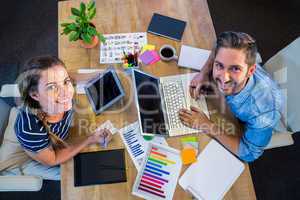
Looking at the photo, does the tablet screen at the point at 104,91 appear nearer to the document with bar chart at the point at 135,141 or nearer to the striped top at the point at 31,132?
the document with bar chart at the point at 135,141

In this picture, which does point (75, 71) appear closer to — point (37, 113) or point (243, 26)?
point (37, 113)

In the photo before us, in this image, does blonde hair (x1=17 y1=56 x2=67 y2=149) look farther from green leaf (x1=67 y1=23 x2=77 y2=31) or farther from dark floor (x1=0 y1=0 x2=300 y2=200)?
dark floor (x1=0 y1=0 x2=300 y2=200)

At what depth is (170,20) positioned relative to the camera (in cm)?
168

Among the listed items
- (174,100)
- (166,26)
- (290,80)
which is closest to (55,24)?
(166,26)

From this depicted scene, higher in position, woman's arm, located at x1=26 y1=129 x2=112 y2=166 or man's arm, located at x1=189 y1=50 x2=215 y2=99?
man's arm, located at x1=189 y1=50 x2=215 y2=99

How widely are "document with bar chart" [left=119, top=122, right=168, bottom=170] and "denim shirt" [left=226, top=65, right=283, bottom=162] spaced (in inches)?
15.3

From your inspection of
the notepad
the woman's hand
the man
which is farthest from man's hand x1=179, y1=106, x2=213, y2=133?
the woman's hand

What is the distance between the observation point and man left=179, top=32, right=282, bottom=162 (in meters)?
1.28

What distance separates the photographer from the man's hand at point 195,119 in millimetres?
1444

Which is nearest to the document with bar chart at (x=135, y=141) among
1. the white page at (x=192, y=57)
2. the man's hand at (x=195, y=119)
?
the man's hand at (x=195, y=119)

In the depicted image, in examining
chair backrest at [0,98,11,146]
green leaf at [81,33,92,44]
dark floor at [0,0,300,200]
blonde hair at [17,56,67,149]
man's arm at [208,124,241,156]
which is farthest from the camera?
dark floor at [0,0,300,200]

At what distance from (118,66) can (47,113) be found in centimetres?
46

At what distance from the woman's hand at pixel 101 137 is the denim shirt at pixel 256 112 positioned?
623mm

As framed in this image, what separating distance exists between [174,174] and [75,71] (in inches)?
29.5
